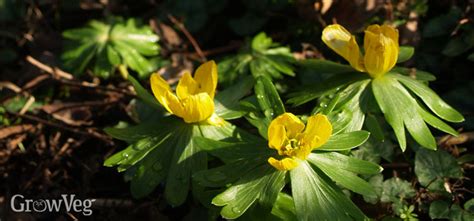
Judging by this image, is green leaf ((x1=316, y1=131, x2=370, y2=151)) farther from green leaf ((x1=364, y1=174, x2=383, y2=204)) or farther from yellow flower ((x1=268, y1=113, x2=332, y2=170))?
green leaf ((x1=364, y1=174, x2=383, y2=204))

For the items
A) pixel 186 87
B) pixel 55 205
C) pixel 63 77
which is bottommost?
pixel 55 205

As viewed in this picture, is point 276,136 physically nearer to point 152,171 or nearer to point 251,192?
point 251,192

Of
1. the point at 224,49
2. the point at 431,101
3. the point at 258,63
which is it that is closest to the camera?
the point at 431,101

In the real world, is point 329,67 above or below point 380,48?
below

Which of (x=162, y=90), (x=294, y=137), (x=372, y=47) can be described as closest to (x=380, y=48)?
(x=372, y=47)

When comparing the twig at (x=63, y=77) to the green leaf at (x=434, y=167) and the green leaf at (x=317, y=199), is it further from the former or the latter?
the green leaf at (x=434, y=167)

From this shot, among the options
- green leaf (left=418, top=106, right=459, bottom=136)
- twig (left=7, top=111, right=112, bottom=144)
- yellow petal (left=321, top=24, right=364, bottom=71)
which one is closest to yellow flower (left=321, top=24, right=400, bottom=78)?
yellow petal (left=321, top=24, right=364, bottom=71)

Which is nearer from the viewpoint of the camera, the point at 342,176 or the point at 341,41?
the point at 342,176
